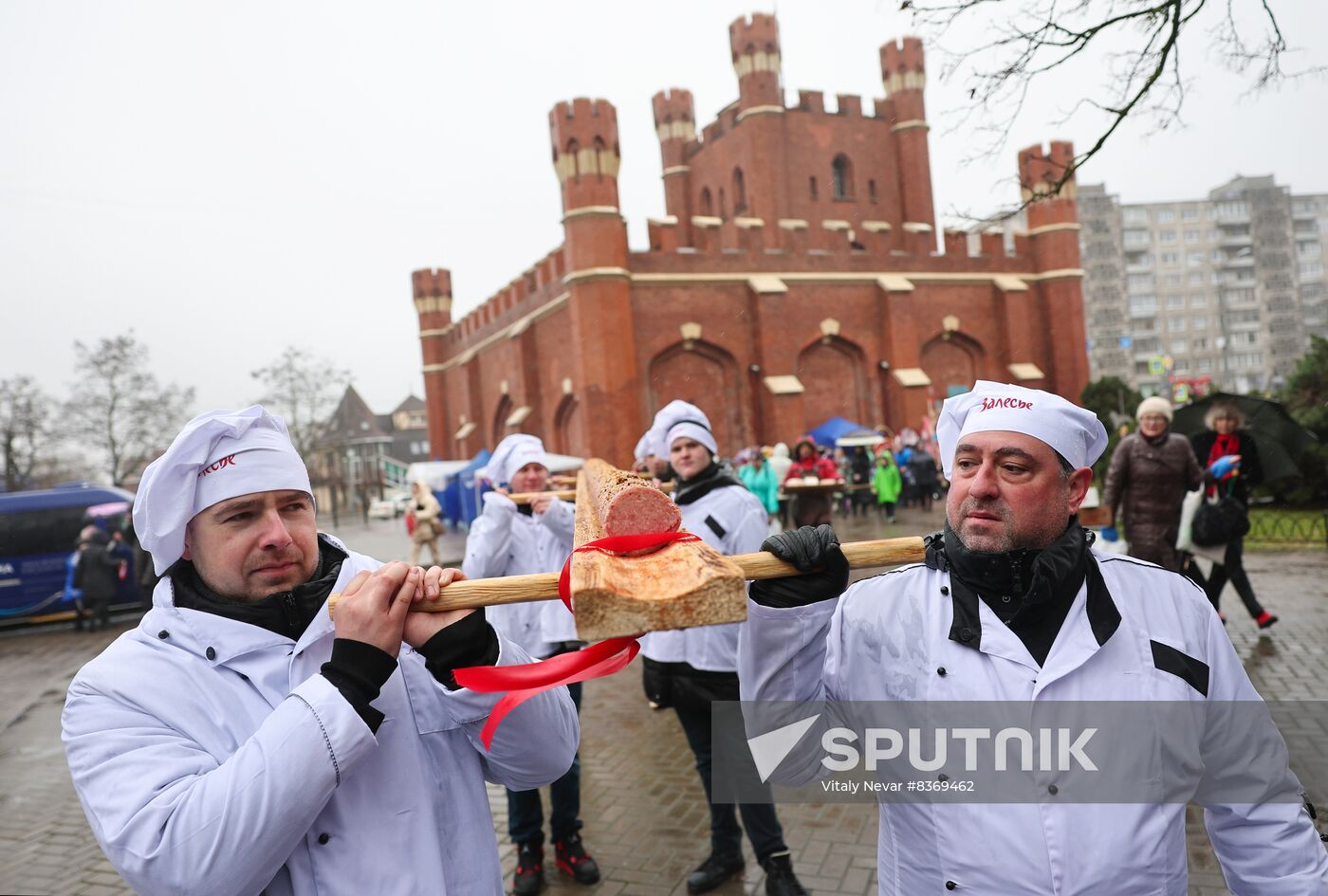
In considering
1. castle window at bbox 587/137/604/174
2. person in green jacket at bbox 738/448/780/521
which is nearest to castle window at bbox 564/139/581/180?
castle window at bbox 587/137/604/174

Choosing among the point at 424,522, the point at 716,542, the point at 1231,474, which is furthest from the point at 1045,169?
the point at 424,522

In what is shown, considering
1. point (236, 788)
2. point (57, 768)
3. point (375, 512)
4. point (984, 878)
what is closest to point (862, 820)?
point (984, 878)

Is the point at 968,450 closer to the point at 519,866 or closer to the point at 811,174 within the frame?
the point at 519,866

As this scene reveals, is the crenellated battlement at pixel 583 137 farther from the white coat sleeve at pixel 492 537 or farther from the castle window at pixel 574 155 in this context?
the white coat sleeve at pixel 492 537

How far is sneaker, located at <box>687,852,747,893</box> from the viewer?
3887mm

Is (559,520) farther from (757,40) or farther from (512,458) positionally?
(757,40)

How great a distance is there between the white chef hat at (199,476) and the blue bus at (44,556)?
15404 mm

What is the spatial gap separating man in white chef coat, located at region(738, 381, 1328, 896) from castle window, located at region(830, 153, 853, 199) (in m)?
33.7

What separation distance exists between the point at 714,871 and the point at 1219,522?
5.29 meters

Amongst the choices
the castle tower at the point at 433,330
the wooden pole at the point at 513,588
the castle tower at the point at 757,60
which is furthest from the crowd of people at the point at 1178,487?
the castle tower at the point at 433,330

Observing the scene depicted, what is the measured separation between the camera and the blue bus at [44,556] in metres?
14.8

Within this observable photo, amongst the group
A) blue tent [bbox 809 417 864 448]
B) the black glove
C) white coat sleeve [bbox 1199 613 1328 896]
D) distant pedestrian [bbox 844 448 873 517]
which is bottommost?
distant pedestrian [bbox 844 448 873 517]

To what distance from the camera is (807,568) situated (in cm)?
173
